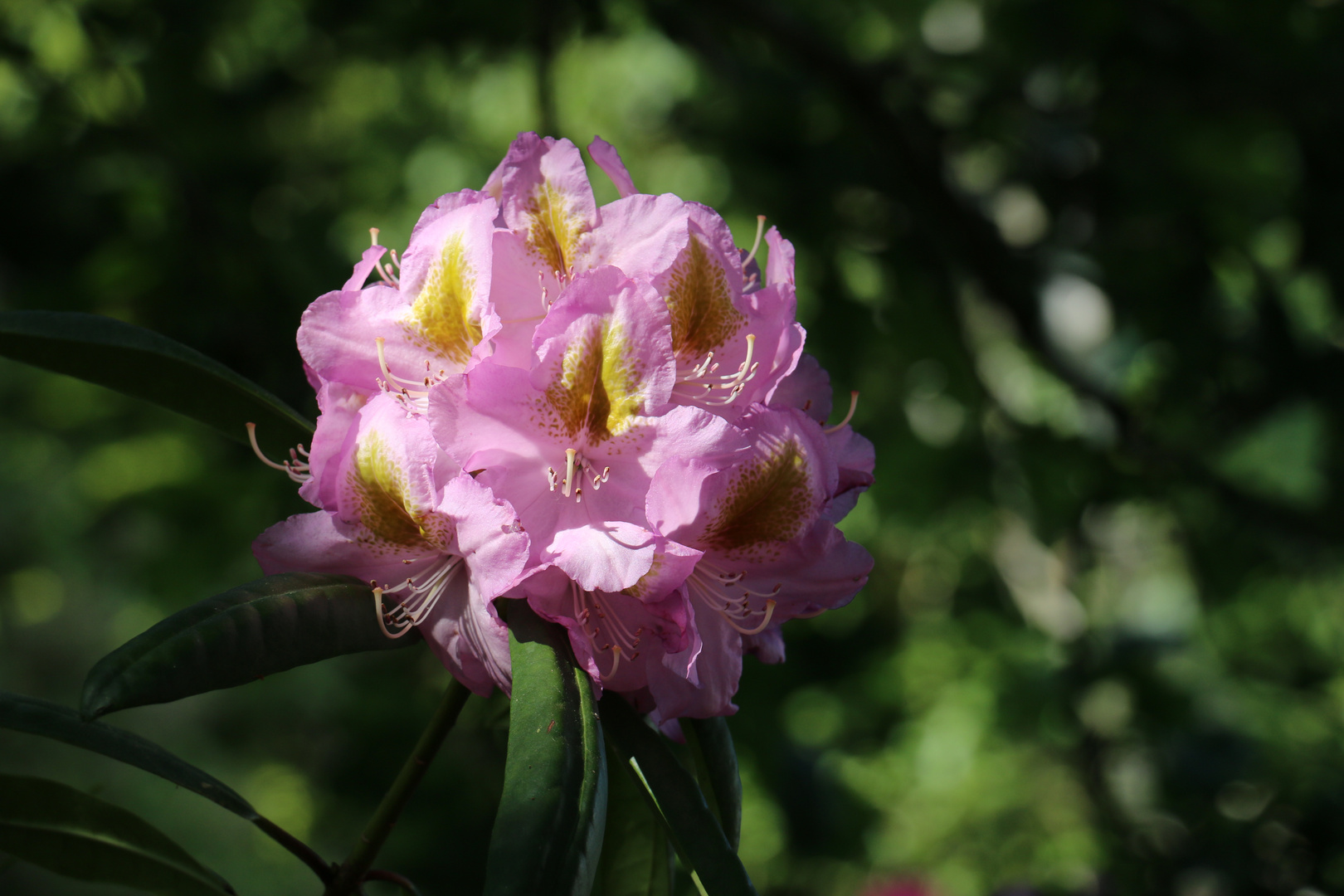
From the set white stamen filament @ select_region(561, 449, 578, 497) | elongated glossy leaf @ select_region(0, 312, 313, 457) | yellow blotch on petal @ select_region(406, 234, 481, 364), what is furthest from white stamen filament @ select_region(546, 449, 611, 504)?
elongated glossy leaf @ select_region(0, 312, 313, 457)

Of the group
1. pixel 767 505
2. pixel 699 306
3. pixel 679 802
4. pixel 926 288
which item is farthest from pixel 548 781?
pixel 926 288

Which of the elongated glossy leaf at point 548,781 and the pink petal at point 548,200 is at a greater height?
the pink petal at point 548,200

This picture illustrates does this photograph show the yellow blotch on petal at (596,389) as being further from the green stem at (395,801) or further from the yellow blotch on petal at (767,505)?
the green stem at (395,801)

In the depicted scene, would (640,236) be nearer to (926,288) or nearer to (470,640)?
(470,640)

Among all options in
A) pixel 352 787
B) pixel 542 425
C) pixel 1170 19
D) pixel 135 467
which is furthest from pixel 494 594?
pixel 135 467

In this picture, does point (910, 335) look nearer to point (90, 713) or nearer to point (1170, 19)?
point (1170, 19)

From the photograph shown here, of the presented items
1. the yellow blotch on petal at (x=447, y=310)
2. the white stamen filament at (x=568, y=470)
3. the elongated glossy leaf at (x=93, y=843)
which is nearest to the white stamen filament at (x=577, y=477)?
the white stamen filament at (x=568, y=470)
